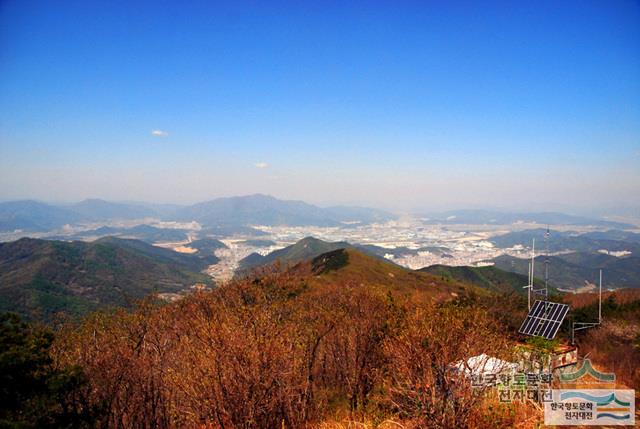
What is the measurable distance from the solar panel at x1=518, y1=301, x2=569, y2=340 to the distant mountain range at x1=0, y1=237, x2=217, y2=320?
299 ft

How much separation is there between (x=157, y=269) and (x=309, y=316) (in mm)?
176098

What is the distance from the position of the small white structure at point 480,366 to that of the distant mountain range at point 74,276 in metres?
94.4

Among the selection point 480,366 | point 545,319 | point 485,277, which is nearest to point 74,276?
point 485,277

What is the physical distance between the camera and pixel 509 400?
28.9ft

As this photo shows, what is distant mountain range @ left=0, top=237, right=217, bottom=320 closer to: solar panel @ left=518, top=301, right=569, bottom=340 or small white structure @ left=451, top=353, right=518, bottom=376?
solar panel @ left=518, top=301, right=569, bottom=340

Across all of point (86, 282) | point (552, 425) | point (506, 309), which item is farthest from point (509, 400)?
point (86, 282)

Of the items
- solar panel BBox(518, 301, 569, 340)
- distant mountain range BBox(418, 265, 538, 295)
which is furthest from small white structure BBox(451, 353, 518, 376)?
distant mountain range BBox(418, 265, 538, 295)

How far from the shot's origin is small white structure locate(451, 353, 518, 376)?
790cm

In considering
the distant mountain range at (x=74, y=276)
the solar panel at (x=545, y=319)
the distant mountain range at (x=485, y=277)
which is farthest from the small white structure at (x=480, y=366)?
the distant mountain range at (x=485, y=277)

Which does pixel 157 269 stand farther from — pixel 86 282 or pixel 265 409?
pixel 265 409

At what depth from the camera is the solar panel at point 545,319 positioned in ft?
56.7

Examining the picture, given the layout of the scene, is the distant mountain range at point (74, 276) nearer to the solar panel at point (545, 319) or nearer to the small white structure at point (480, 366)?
the solar panel at point (545, 319)

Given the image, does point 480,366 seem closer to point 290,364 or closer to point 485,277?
point 290,364

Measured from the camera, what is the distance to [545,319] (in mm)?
18094
